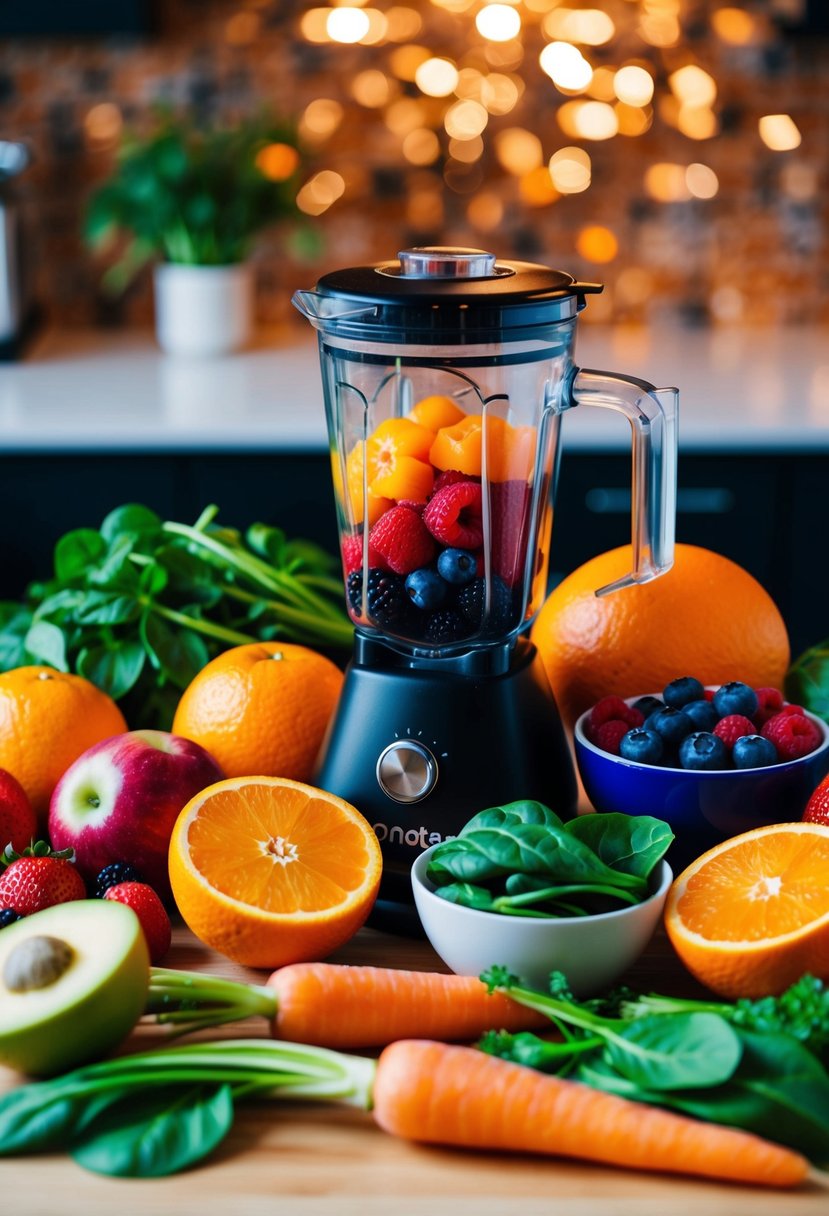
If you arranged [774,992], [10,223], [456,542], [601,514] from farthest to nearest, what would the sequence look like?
[10,223] → [601,514] → [456,542] → [774,992]

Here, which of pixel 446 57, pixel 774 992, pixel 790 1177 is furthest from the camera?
pixel 446 57

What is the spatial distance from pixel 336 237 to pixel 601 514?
98 centimetres

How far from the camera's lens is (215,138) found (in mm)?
2523

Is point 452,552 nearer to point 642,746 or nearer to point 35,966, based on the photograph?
point 642,746

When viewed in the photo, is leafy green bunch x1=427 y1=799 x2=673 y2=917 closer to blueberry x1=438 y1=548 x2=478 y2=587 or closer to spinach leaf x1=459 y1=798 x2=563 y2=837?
spinach leaf x1=459 y1=798 x2=563 y2=837

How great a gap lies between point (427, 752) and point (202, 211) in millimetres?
1842

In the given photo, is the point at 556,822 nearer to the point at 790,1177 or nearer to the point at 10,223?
the point at 790,1177

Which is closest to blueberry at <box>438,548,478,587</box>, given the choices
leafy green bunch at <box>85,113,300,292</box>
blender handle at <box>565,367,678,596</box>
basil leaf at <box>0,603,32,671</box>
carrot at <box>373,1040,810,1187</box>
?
blender handle at <box>565,367,678,596</box>

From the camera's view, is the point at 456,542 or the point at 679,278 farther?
the point at 679,278

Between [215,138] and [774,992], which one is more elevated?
[215,138]

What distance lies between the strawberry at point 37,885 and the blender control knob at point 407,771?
0.20 meters

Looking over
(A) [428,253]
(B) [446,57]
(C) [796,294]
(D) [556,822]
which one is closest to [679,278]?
(C) [796,294]

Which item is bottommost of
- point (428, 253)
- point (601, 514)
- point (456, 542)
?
point (601, 514)

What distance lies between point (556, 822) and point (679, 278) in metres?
2.24
